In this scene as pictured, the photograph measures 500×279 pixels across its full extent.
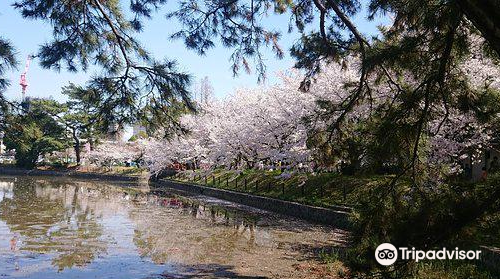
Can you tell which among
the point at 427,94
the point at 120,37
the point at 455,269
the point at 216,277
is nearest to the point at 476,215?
the point at 427,94

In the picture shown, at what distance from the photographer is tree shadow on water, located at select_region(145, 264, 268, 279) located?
314 inches

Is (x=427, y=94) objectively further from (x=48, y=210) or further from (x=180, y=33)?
(x=48, y=210)

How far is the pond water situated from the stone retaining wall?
0.56 meters

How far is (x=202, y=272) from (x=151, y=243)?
11.2ft

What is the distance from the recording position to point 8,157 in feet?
237

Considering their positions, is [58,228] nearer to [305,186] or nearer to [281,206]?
[281,206]

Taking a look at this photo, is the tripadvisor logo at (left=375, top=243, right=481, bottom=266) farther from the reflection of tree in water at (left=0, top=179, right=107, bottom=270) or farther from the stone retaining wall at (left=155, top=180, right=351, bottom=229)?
the stone retaining wall at (left=155, top=180, right=351, bottom=229)

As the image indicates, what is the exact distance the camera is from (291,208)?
1806cm

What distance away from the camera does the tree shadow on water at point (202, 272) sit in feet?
26.2

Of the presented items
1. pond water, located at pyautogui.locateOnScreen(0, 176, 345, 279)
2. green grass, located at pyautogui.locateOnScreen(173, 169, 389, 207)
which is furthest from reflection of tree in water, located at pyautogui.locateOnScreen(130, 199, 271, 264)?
green grass, located at pyautogui.locateOnScreen(173, 169, 389, 207)

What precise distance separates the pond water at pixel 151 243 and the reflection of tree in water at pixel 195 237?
0.07ft

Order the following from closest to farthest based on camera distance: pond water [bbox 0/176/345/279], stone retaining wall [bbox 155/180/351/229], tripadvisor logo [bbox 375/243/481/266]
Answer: tripadvisor logo [bbox 375/243/481/266], pond water [bbox 0/176/345/279], stone retaining wall [bbox 155/180/351/229]

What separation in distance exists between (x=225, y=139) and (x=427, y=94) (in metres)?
20.6

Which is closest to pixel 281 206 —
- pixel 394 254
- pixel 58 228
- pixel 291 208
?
pixel 291 208
